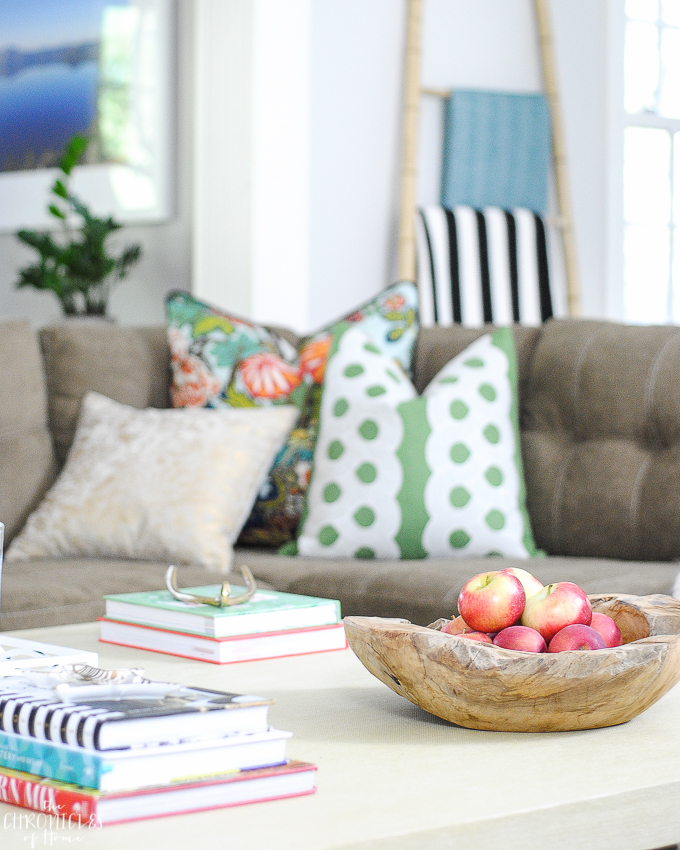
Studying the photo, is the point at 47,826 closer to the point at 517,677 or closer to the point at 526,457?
the point at 517,677

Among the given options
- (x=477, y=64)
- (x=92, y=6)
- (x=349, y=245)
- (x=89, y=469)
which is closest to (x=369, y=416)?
(x=89, y=469)

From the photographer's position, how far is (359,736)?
0.97 m

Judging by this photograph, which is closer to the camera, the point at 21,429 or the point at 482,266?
the point at 21,429

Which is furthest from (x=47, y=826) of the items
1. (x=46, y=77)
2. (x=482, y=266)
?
(x=46, y=77)

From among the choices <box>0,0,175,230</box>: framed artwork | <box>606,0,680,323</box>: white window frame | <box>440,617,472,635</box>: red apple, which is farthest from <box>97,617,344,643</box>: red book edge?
<box>606,0,680,323</box>: white window frame

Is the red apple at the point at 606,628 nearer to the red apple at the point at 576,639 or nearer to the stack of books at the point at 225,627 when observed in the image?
the red apple at the point at 576,639

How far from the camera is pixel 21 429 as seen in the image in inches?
98.0

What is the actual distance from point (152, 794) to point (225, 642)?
53 centimetres

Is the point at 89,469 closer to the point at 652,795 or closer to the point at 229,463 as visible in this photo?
the point at 229,463

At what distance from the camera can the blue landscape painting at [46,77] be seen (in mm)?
4625

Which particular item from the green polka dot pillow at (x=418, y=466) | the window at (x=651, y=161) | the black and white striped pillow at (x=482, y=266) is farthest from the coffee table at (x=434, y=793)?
the window at (x=651, y=161)

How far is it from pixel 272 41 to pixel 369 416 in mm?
1963

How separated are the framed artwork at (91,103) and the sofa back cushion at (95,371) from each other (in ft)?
5.81

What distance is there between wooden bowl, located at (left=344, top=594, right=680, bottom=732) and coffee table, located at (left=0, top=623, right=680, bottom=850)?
22 millimetres
